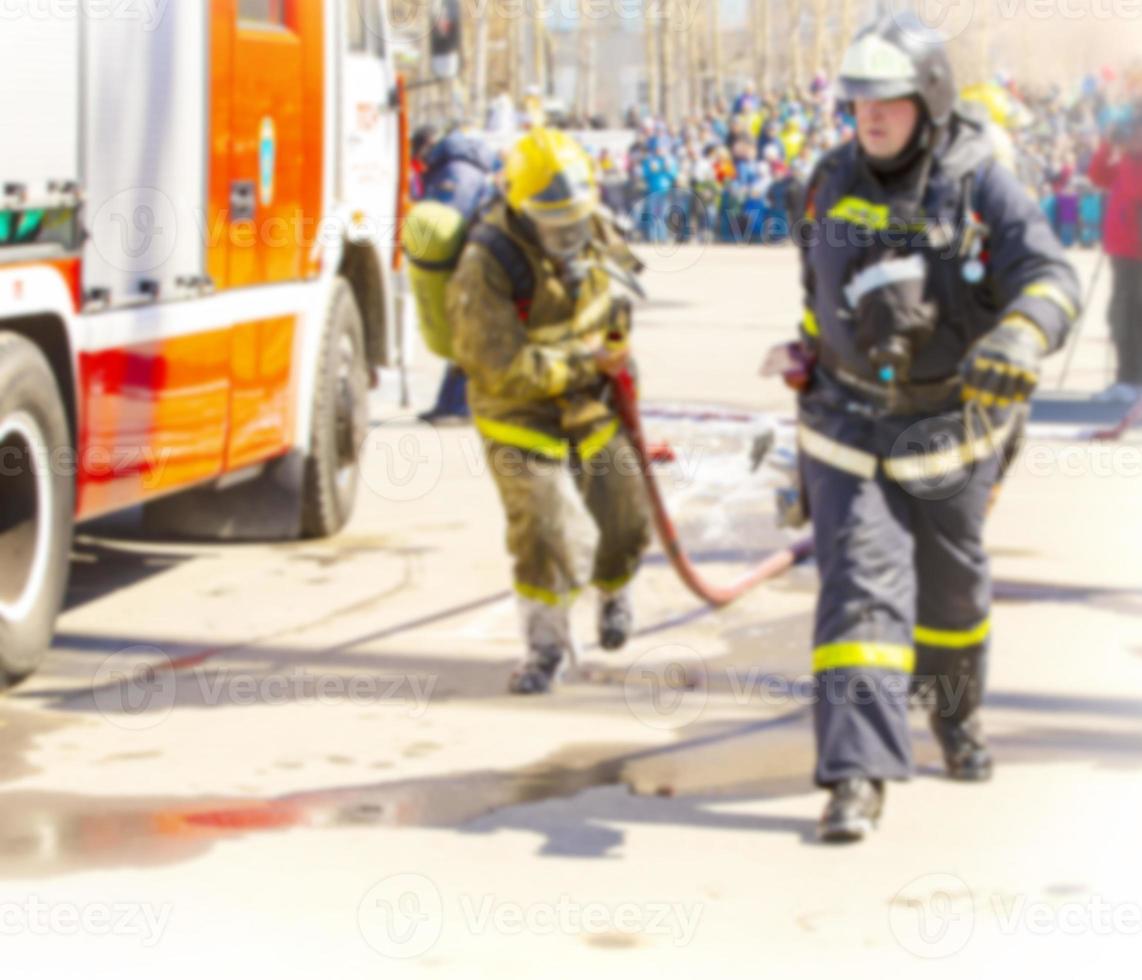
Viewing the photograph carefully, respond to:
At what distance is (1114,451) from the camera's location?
13.1 meters

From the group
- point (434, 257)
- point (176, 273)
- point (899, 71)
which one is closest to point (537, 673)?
point (434, 257)

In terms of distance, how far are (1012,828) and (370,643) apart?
2.80 metres

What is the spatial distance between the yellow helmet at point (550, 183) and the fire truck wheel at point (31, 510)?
148 centimetres

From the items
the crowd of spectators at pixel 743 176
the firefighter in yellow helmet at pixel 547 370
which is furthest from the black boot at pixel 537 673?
the crowd of spectators at pixel 743 176

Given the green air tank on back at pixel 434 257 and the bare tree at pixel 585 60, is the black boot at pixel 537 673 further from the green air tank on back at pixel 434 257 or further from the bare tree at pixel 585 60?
the bare tree at pixel 585 60

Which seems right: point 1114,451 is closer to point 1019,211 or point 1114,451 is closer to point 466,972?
point 1019,211

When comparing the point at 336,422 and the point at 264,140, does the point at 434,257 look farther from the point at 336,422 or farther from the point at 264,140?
the point at 336,422

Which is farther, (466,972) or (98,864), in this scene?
(98,864)

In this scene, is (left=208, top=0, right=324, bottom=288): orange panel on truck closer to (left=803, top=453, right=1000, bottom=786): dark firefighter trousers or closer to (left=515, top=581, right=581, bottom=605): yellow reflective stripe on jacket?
(left=515, top=581, right=581, bottom=605): yellow reflective stripe on jacket

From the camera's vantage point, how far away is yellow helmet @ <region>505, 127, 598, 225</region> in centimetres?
695

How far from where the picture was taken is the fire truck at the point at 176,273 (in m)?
7.11

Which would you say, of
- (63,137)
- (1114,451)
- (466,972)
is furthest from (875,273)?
(1114,451)

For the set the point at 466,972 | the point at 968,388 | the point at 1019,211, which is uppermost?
the point at 1019,211

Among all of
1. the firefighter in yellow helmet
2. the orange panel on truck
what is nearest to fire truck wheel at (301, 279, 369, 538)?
the orange panel on truck
